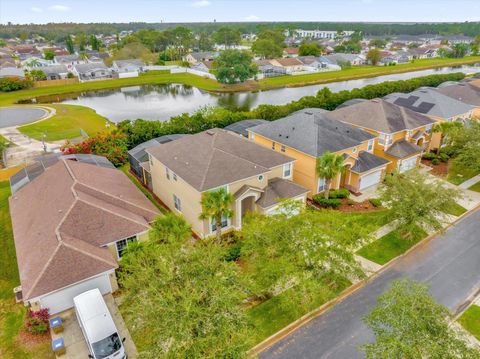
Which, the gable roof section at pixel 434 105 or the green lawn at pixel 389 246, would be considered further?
the gable roof section at pixel 434 105

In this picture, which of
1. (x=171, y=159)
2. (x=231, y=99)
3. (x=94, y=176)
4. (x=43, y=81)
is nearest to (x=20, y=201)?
(x=94, y=176)

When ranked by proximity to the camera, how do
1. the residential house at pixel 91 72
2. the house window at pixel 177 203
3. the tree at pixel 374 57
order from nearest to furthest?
the house window at pixel 177 203
the residential house at pixel 91 72
the tree at pixel 374 57

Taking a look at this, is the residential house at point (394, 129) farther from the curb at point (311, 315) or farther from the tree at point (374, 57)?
the tree at point (374, 57)

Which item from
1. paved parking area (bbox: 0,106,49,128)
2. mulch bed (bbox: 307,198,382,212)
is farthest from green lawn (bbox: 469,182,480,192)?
paved parking area (bbox: 0,106,49,128)

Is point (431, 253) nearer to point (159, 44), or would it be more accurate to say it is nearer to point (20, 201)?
point (20, 201)

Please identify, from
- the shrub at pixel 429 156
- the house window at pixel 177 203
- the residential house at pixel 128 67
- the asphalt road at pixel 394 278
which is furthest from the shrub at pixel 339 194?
the residential house at pixel 128 67

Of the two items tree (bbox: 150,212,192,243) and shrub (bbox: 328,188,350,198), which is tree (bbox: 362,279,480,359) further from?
shrub (bbox: 328,188,350,198)
